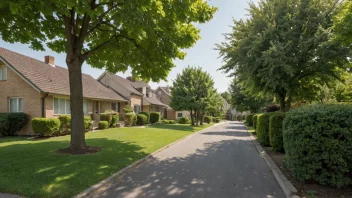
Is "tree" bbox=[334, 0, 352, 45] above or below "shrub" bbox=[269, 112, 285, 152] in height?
above

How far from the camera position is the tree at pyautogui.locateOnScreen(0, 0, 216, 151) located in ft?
22.8

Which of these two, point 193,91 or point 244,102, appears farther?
point 244,102

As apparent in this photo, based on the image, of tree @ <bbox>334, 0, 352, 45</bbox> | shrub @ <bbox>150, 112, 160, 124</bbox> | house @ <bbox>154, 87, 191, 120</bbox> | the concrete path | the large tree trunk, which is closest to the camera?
the concrete path

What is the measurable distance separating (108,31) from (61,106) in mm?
10085

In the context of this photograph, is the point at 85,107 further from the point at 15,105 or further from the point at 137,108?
the point at 137,108

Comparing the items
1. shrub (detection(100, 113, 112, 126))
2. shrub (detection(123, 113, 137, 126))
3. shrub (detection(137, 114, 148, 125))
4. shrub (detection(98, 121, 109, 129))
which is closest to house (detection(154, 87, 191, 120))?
shrub (detection(137, 114, 148, 125))

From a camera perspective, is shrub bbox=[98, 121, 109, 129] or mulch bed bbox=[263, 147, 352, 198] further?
shrub bbox=[98, 121, 109, 129]

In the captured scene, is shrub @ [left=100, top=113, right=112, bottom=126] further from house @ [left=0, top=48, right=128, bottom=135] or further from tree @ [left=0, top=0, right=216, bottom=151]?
tree @ [left=0, top=0, right=216, bottom=151]

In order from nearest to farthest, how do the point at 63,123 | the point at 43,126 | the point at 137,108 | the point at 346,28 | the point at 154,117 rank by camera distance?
the point at 346,28, the point at 43,126, the point at 63,123, the point at 137,108, the point at 154,117

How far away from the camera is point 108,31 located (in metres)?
11.3

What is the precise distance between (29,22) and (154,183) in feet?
27.7

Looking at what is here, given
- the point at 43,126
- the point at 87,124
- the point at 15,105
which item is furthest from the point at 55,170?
the point at 15,105

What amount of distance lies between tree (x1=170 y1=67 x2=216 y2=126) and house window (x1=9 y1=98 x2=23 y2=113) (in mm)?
17435

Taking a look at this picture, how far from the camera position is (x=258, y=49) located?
1195 centimetres
